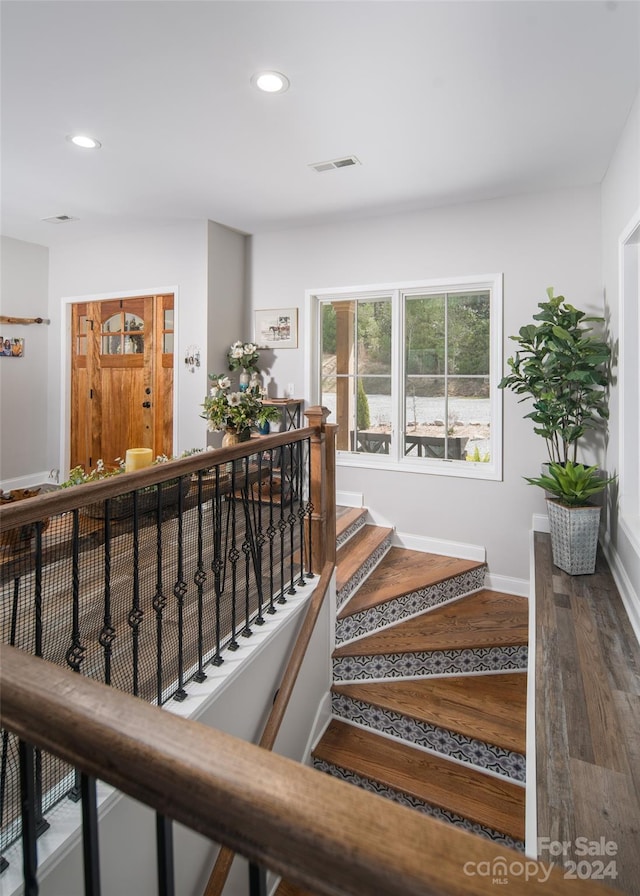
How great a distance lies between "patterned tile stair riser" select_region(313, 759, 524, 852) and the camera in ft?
7.37

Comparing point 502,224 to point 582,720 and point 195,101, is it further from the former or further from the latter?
point 582,720

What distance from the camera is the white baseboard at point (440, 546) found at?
3.99m

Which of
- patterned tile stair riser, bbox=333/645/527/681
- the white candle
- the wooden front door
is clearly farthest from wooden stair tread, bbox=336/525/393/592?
the wooden front door

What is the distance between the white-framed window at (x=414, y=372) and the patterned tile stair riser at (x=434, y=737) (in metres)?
1.94

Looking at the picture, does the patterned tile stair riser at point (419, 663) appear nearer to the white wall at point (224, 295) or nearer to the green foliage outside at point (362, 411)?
the green foliage outside at point (362, 411)

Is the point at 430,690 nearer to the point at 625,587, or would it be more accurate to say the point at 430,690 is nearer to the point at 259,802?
the point at 625,587

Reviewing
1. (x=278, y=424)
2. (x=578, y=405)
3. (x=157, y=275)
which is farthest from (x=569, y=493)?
(x=157, y=275)

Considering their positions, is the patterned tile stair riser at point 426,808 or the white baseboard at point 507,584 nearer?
the patterned tile stair riser at point 426,808

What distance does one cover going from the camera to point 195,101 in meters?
2.55

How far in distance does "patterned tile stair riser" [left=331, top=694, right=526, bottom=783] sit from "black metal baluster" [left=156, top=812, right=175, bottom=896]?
2.40 metres

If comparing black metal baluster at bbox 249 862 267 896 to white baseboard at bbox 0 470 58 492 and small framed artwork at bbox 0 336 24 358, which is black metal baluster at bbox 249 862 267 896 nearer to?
white baseboard at bbox 0 470 58 492

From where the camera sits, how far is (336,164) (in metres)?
3.26

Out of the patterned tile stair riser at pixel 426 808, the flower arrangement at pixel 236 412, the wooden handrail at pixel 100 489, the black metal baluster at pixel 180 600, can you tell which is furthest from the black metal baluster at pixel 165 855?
the flower arrangement at pixel 236 412

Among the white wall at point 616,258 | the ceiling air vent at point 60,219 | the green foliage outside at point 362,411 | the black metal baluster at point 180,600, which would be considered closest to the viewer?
the black metal baluster at point 180,600
